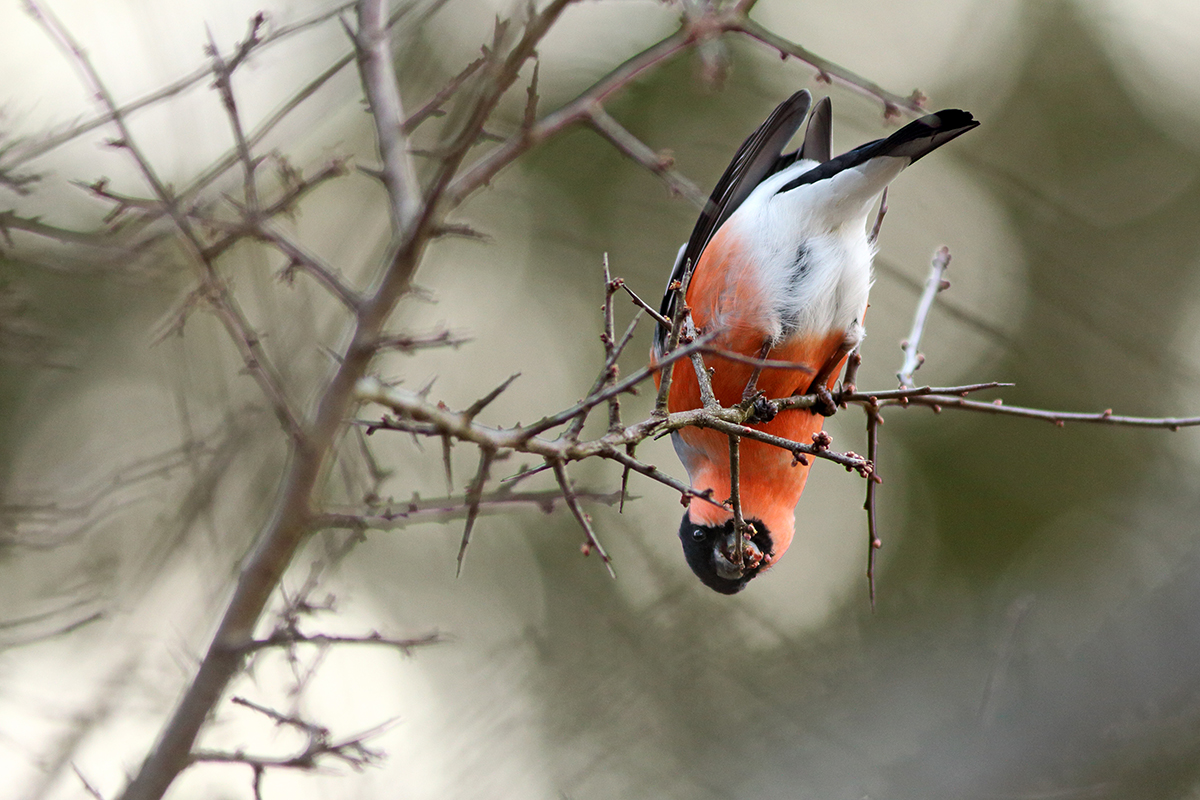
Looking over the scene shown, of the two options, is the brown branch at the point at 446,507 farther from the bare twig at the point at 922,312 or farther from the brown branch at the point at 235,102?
the bare twig at the point at 922,312

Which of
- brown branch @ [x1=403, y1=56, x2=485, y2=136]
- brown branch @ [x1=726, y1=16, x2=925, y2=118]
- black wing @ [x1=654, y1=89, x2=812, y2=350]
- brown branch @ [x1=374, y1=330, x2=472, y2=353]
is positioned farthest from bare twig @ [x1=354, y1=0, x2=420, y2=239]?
black wing @ [x1=654, y1=89, x2=812, y2=350]

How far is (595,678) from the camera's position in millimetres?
3154

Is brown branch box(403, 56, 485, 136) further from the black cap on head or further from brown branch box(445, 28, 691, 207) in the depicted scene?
the black cap on head

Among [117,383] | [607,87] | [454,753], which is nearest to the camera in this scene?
[607,87]

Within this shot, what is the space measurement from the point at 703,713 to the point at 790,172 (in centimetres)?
218

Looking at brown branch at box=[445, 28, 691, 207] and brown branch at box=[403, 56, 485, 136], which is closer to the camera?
brown branch at box=[445, 28, 691, 207]

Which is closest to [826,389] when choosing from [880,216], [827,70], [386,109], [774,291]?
[880,216]

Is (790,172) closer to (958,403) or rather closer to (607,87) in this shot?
(958,403)

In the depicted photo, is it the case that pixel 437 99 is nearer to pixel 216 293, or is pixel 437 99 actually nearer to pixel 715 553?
pixel 216 293

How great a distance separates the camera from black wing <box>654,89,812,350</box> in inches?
133

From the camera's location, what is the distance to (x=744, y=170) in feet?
11.3

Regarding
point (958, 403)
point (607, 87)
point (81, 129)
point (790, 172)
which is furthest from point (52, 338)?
point (790, 172)

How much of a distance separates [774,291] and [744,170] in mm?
584

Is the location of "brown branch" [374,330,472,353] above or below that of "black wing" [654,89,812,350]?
below
